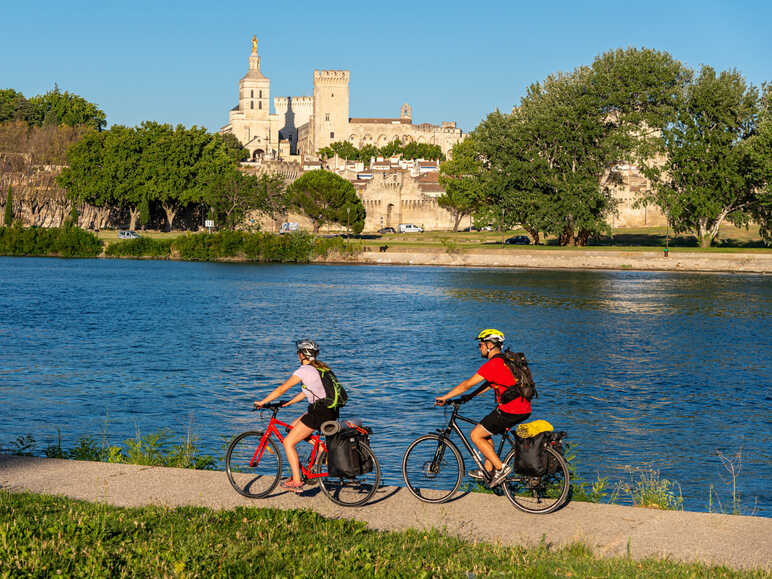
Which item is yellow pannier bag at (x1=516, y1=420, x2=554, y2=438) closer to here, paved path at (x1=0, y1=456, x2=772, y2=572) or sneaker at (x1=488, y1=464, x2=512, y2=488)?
sneaker at (x1=488, y1=464, x2=512, y2=488)

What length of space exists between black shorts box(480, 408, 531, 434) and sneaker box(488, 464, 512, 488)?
1.37 ft

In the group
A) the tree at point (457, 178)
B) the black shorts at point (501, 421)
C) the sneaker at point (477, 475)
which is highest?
the tree at point (457, 178)

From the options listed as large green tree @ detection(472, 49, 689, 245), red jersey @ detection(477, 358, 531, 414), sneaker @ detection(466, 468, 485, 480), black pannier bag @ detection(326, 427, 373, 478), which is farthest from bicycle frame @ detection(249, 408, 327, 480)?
large green tree @ detection(472, 49, 689, 245)

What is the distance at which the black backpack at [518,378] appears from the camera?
33.0 ft

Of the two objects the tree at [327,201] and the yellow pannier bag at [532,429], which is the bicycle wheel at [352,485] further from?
the tree at [327,201]

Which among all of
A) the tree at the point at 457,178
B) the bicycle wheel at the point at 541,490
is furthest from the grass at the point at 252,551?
the tree at the point at 457,178

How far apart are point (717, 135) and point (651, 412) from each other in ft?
200

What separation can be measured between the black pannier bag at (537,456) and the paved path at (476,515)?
1.53ft

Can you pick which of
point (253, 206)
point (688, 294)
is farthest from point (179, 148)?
point (688, 294)

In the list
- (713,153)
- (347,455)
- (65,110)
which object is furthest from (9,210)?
(347,455)

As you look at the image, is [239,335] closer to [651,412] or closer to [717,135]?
[651,412]

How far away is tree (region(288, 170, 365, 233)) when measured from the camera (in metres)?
116

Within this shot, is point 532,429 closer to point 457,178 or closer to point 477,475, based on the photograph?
point 477,475

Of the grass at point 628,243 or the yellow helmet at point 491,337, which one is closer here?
the yellow helmet at point 491,337
